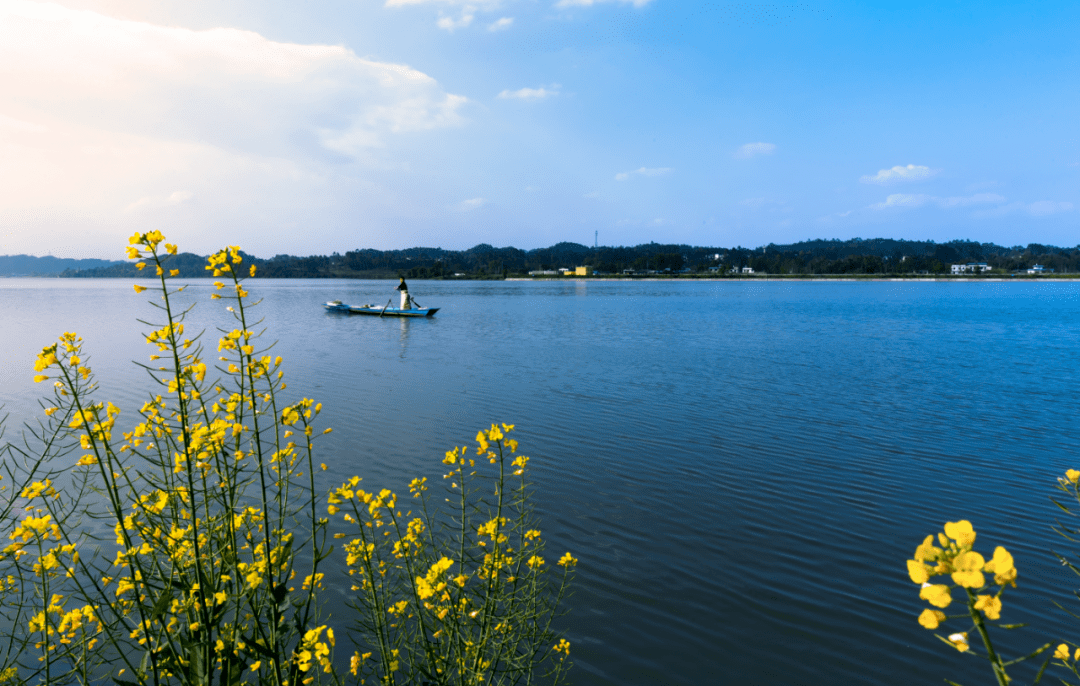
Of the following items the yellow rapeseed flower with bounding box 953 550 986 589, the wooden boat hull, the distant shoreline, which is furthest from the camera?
the distant shoreline

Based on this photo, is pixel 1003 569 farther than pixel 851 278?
No

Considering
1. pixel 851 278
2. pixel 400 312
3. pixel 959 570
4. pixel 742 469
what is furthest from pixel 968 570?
pixel 851 278

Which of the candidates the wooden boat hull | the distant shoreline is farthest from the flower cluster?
the distant shoreline

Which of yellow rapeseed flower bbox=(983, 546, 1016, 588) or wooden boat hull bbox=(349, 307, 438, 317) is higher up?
yellow rapeseed flower bbox=(983, 546, 1016, 588)

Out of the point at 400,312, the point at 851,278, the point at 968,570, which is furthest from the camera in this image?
the point at 851,278

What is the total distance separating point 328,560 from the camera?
655 cm

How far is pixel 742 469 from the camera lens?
367 inches

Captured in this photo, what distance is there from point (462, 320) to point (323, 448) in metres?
27.8

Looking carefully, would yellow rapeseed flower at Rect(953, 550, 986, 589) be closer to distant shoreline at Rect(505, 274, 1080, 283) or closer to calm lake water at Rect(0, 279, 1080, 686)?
calm lake water at Rect(0, 279, 1080, 686)

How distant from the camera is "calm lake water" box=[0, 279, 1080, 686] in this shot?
17.3 ft

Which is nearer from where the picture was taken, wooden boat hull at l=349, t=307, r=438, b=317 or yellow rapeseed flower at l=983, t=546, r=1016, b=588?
yellow rapeseed flower at l=983, t=546, r=1016, b=588

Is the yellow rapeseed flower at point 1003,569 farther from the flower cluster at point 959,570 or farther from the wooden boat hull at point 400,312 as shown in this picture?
the wooden boat hull at point 400,312

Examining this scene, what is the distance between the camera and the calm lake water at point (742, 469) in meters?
5.27

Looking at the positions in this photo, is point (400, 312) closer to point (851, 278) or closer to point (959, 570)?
point (959, 570)
